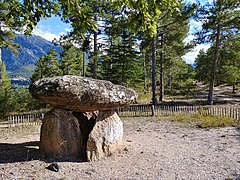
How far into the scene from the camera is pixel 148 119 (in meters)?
16.6

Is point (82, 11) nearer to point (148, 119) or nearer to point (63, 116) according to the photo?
point (63, 116)

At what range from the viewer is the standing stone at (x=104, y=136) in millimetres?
8391

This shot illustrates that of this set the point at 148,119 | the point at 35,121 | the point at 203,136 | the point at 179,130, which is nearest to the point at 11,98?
the point at 35,121

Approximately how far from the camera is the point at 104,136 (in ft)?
28.8

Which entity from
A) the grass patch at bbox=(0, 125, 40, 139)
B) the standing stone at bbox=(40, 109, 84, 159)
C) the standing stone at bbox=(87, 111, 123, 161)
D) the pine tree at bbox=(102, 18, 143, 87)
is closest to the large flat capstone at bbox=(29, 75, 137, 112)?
the standing stone at bbox=(40, 109, 84, 159)

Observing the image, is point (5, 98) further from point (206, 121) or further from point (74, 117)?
point (206, 121)

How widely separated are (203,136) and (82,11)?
28.8 ft

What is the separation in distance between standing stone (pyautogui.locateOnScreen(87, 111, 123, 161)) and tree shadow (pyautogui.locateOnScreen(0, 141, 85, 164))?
1.85 feet

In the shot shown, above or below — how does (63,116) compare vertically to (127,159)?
above

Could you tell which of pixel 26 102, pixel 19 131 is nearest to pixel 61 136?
pixel 19 131

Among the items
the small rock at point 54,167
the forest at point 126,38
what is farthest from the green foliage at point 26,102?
the small rock at point 54,167

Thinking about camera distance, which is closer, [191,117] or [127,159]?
[127,159]

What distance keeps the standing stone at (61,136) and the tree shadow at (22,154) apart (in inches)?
7.8

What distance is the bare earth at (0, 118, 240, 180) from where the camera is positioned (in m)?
7.14
